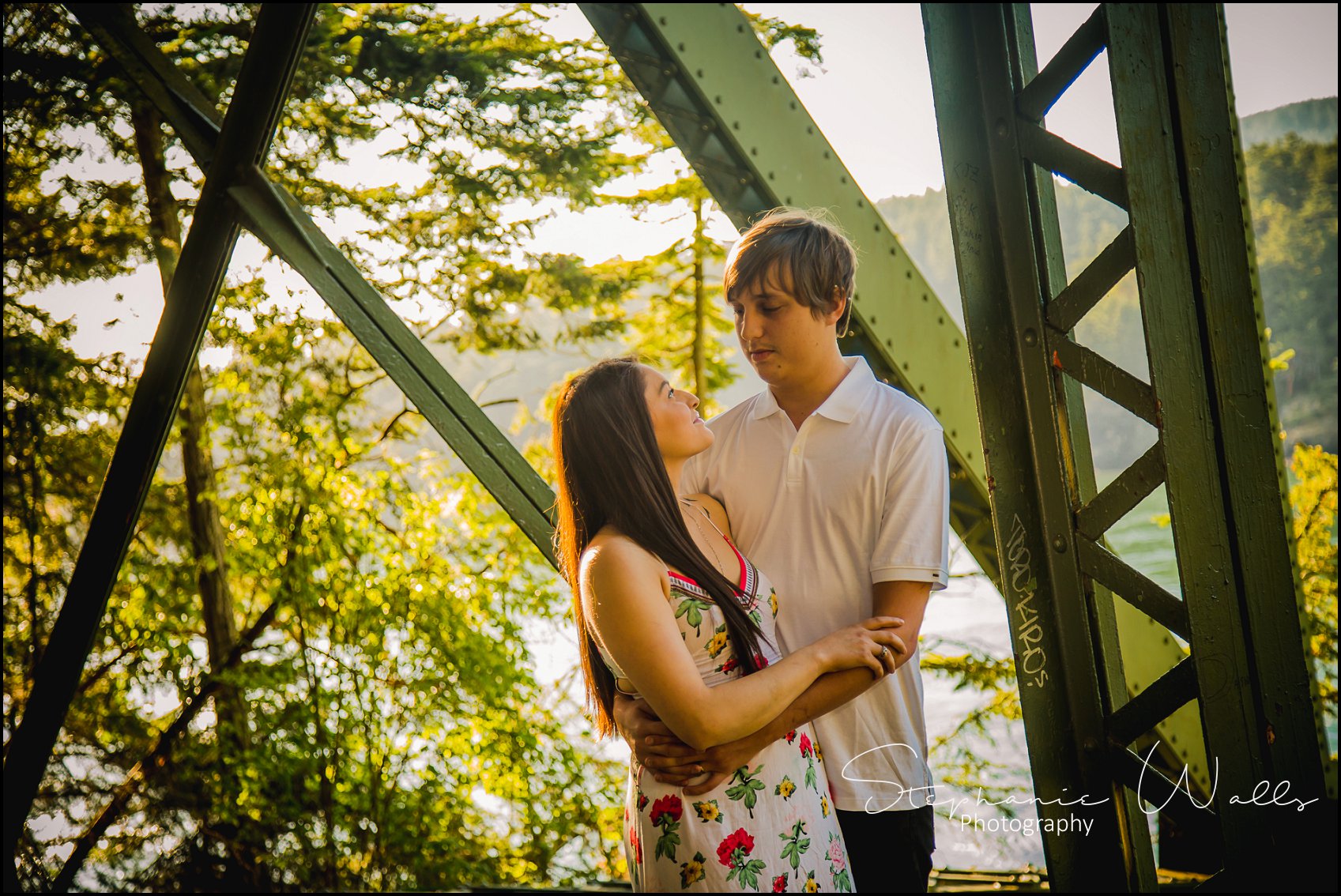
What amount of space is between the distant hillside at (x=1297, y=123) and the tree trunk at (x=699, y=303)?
766 cm

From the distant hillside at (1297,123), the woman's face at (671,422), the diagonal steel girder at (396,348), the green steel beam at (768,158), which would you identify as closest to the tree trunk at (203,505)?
the diagonal steel girder at (396,348)

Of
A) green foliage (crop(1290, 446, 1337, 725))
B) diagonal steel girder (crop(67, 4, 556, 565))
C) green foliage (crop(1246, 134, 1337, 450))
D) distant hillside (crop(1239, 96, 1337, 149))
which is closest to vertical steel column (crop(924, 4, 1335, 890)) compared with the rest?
diagonal steel girder (crop(67, 4, 556, 565))

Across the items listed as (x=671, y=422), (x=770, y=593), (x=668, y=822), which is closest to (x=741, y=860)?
(x=668, y=822)

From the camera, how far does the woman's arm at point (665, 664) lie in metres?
1.47

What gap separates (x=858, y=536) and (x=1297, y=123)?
11417 millimetres

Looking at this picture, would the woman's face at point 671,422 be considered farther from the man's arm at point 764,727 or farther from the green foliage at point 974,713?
the green foliage at point 974,713

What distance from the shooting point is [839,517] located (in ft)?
6.07

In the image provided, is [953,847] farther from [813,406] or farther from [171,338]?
[171,338]

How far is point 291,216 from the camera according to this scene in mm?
2701

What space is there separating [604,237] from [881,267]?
2940mm

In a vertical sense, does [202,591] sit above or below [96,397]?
below

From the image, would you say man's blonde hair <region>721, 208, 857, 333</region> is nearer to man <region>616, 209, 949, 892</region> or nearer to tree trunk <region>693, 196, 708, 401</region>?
man <region>616, 209, 949, 892</region>

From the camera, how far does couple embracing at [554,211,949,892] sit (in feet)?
5.12

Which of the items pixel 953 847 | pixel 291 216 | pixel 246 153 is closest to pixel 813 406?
pixel 291 216
